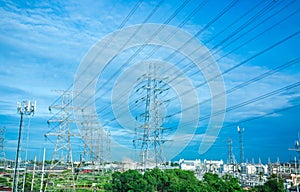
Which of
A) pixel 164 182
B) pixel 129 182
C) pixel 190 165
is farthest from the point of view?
pixel 190 165

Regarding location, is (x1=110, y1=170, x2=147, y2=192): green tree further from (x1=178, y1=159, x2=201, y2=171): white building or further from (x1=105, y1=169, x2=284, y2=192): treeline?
(x1=178, y1=159, x2=201, y2=171): white building

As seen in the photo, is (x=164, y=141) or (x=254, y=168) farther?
(x=254, y=168)

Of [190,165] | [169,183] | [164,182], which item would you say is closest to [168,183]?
[169,183]

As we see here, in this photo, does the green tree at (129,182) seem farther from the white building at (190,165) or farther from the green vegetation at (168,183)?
the white building at (190,165)

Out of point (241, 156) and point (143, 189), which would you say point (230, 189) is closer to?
point (143, 189)

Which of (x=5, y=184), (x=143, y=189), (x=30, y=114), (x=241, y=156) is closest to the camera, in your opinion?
(x=30, y=114)

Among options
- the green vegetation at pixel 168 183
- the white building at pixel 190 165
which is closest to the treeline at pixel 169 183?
the green vegetation at pixel 168 183

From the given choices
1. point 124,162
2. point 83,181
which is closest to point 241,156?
point 124,162

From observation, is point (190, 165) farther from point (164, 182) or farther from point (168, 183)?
point (164, 182)
